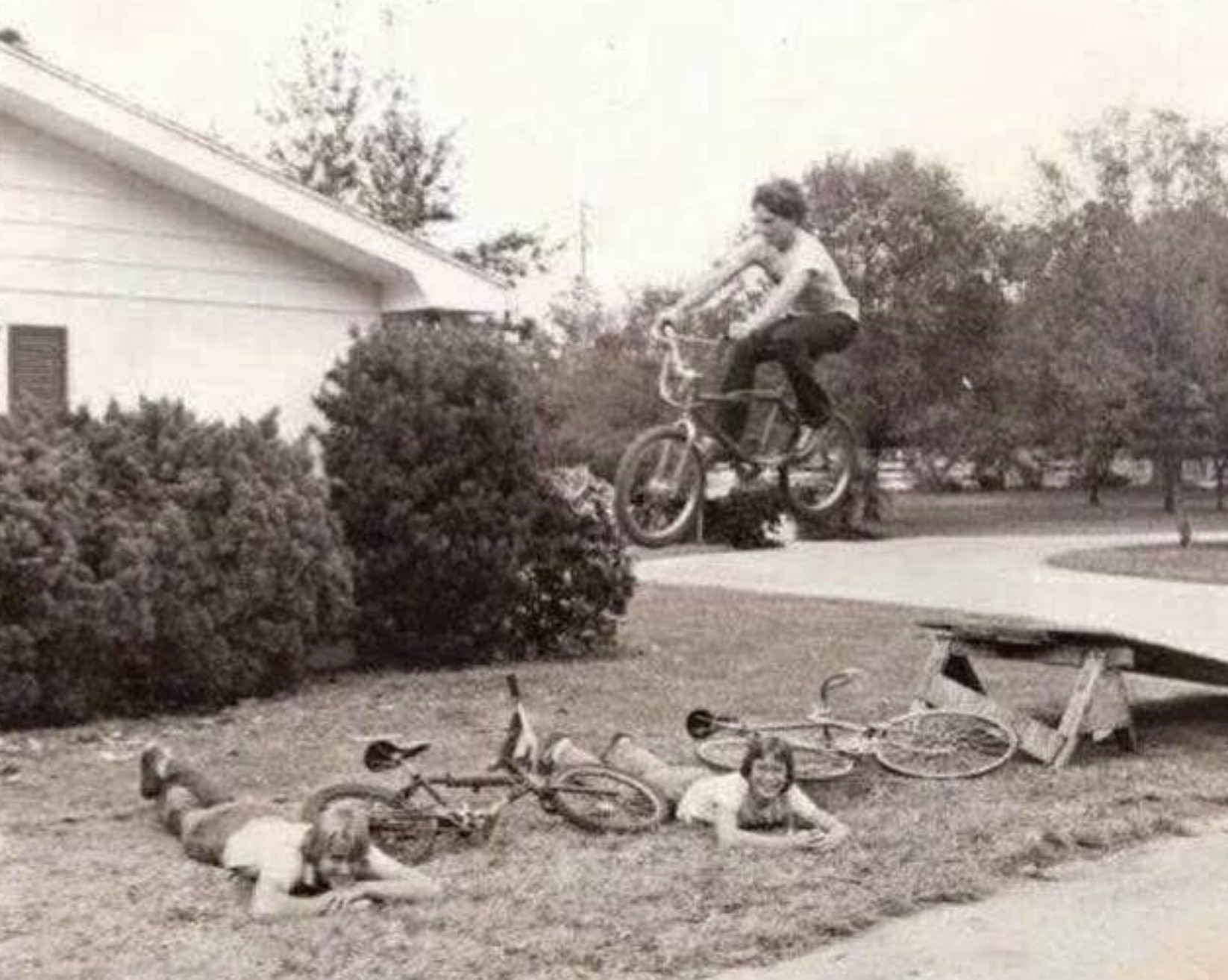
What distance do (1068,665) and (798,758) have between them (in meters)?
2.44

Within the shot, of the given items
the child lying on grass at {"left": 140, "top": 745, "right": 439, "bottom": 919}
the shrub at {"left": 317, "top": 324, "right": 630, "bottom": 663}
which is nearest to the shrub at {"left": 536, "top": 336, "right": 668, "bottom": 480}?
the shrub at {"left": 317, "top": 324, "right": 630, "bottom": 663}

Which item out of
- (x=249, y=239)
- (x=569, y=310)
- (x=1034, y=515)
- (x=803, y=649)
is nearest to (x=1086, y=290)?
(x=1034, y=515)

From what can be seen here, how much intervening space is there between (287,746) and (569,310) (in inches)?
1535

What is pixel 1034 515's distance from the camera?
51750 mm

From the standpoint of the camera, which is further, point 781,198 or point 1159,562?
point 1159,562

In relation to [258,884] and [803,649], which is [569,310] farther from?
[258,884]

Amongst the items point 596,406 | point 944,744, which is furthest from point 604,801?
point 596,406

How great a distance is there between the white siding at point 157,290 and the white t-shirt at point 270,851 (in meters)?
5.98

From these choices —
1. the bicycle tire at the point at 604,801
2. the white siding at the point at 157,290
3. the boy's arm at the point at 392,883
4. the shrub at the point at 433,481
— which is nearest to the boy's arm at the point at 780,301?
the boy's arm at the point at 392,883

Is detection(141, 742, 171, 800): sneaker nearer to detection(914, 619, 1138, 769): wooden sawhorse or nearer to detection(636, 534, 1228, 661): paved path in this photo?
detection(914, 619, 1138, 769): wooden sawhorse

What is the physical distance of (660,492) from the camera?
5.76 metres

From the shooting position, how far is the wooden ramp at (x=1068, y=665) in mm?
12812

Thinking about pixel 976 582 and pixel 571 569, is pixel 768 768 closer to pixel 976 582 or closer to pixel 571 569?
pixel 571 569

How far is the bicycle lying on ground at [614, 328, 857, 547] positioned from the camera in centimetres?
573
